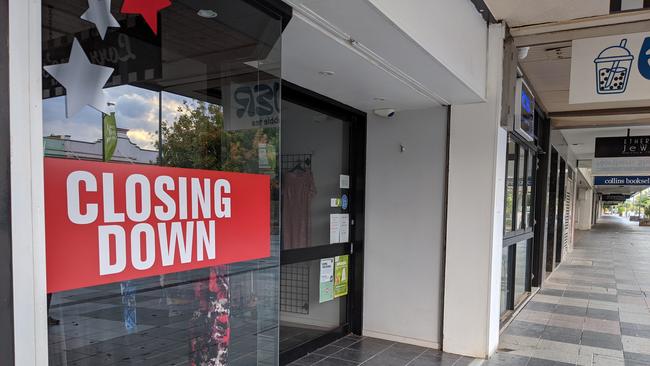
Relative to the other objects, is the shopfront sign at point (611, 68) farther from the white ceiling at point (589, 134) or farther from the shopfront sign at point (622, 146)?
the shopfront sign at point (622, 146)

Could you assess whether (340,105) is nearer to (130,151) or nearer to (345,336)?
(345,336)

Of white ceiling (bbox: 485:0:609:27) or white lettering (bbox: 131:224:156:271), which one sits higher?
white ceiling (bbox: 485:0:609:27)

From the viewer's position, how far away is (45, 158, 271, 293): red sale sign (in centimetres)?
110

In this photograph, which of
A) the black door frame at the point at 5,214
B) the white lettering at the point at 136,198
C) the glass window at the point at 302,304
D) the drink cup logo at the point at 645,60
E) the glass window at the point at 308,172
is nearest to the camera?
the black door frame at the point at 5,214

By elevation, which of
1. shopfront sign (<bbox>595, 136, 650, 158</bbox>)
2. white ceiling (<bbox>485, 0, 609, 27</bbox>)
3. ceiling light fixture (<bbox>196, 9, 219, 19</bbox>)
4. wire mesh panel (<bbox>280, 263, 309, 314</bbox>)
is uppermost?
white ceiling (<bbox>485, 0, 609, 27</bbox>)

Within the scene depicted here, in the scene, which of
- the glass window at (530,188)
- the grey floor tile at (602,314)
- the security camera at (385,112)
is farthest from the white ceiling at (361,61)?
the grey floor tile at (602,314)

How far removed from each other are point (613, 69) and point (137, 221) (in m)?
3.80

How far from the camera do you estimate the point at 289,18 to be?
1.98m

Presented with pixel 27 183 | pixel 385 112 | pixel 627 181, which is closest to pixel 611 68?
pixel 385 112

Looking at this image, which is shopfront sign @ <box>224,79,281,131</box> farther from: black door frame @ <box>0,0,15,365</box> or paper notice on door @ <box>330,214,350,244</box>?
paper notice on door @ <box>330,214,350,244</box>

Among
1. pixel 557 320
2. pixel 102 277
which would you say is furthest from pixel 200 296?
pixel 557 320

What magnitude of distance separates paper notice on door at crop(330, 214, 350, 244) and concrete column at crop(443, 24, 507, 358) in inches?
38.7

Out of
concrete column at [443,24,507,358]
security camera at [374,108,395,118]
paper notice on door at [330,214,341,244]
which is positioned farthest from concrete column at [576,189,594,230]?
paper notice on door at [330,214,341,244]

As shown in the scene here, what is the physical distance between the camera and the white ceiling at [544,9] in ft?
10.6
